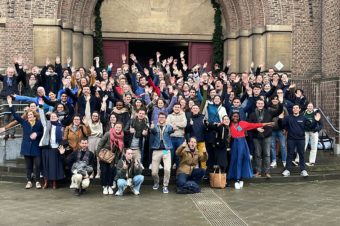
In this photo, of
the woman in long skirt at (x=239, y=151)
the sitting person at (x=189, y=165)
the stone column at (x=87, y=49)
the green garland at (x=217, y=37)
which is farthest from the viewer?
the green garland at (x=217, y=37)

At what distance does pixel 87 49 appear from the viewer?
17.3 meters

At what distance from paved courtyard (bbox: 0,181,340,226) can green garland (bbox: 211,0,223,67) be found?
366 inches

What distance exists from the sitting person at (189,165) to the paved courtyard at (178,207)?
360 millimetres

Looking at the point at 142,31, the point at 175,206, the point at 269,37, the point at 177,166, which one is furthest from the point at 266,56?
the point at 175,206

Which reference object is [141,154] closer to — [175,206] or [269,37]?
[175,206]

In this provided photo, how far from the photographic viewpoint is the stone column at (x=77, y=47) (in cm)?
1675

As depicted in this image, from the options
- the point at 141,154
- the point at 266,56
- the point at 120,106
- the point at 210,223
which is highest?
the point at 266,56

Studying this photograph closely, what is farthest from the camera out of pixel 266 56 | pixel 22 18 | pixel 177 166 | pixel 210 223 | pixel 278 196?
pixel 266 56

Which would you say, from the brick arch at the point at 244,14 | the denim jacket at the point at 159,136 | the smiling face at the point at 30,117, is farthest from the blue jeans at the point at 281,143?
the brick arch at the point at 244,14

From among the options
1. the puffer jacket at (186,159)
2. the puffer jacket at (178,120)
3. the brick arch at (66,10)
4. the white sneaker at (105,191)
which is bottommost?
the white sneaker at (105,191)

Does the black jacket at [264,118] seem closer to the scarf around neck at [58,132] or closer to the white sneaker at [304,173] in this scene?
the white sneaker at [304,173]

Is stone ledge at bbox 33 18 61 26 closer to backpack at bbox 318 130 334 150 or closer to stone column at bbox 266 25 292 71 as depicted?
stone column at bbox 266 25 292 71

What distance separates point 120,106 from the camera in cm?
1013

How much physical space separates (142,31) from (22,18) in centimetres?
477
